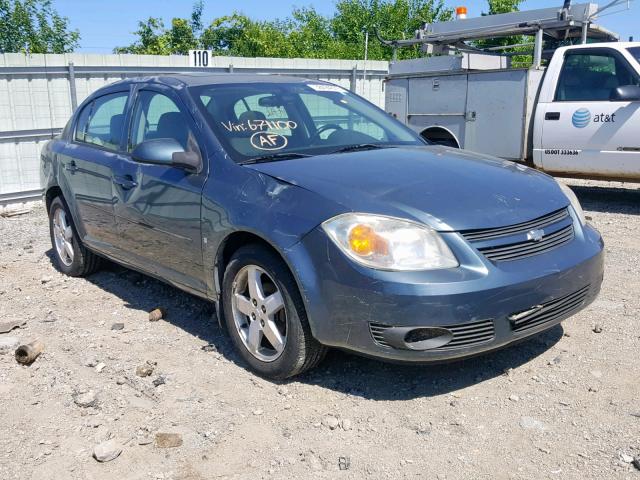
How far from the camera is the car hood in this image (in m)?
3.38

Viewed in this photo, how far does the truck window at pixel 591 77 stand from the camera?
8.13 m

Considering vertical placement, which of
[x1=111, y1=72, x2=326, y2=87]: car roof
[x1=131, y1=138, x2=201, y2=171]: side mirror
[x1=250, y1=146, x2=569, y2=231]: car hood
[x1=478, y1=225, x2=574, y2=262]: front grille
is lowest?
[x1=478, y1=225, x2=574, y2=262]: front grille

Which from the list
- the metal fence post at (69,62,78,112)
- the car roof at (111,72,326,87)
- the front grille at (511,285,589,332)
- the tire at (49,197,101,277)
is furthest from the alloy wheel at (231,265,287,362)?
the metal fence post at (69,62,78,112)

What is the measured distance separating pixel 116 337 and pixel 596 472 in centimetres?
306

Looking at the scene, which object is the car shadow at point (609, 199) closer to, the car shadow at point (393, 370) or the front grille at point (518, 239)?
the car shadow at point (393, 370)

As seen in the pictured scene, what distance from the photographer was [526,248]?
3449 millimetres

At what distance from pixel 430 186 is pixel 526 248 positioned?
1.89 feet

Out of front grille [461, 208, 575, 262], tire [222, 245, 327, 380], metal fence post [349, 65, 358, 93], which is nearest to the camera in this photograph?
front grille [461, 208, 575, 262]

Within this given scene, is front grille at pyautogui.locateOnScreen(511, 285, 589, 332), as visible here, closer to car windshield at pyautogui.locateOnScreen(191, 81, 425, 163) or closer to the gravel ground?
the gravel ground

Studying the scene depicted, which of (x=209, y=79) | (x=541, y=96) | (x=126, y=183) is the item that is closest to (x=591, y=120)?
(x=541, y=96)

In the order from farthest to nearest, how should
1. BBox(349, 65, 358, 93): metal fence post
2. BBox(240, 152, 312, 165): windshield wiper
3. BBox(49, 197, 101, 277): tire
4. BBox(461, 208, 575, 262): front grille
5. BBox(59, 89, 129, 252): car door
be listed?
BBox(349, 65, 358, 93): metal fence post
BBox(49, 197, 101, 277): tire
BBox(59, 89, 129, 252): car door
BBox(240, 152, 312, 165): windshield wiper
BBox(461, 208, 575, 262): front grille

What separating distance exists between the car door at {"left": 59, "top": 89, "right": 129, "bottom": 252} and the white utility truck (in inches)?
210

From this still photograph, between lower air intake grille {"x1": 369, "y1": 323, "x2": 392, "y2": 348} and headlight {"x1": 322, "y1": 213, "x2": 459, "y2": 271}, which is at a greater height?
headlight {"x1": 322, "y1": 213, "x2": 459, "y2": 271}

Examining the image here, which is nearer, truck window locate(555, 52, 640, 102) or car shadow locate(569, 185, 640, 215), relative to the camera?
truck window locate(555, 52, 640, 102)
